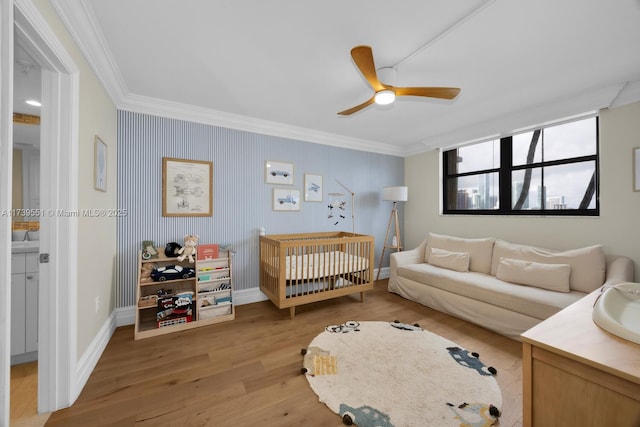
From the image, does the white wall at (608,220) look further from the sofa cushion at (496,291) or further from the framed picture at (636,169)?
the sofa cushion at (496,291)

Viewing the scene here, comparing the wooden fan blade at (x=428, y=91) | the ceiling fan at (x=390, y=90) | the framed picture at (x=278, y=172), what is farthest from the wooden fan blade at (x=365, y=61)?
the framed picture at (x=278, y=172)

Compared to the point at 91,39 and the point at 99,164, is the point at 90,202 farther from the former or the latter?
the point at 91,39

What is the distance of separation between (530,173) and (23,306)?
201 inches

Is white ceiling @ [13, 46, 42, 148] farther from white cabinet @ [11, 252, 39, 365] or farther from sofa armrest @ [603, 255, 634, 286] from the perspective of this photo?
sofa armrest @ [603, 255, 634, 286]

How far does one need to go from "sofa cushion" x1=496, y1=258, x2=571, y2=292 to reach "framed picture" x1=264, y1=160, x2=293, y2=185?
2758 mm

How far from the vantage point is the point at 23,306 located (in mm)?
1788

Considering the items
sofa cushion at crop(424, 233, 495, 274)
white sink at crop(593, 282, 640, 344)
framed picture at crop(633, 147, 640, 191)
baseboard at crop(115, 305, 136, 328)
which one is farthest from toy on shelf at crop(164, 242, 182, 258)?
framed picture at crop(633, 147, 640, 191)

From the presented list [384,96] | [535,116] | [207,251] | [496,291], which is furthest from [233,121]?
[535,116]

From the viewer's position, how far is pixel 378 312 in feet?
9.53

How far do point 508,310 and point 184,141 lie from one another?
3.78 metres

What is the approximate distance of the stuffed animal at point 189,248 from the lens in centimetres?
259

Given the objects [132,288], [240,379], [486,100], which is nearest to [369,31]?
[486,100]

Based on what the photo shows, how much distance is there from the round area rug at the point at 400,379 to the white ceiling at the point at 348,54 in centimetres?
235

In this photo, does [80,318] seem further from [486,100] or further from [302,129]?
[486,100]
